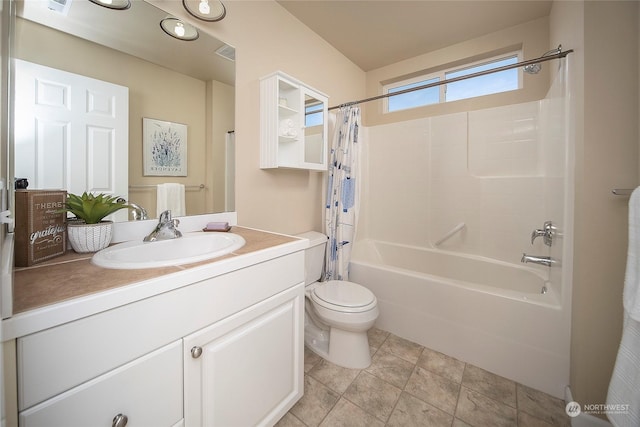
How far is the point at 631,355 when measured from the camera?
82 centimetres

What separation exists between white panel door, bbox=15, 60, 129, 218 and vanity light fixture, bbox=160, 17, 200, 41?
0.41 m

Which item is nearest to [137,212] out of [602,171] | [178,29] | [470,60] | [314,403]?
[178,29]

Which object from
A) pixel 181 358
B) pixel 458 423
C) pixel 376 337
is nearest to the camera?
pixel 181 358

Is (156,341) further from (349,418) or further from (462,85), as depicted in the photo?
(462,85)

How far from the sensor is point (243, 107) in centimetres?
162

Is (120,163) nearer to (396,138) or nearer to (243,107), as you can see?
(243,107)

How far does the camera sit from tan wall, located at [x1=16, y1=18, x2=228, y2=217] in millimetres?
944

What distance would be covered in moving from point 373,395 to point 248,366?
2.69 feet

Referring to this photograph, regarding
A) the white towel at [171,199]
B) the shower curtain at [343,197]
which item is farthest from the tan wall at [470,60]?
the white towel at [171,199]

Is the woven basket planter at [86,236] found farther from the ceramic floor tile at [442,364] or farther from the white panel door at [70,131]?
the ceramic floor tile at [442,364]

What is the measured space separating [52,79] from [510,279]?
2.95 m

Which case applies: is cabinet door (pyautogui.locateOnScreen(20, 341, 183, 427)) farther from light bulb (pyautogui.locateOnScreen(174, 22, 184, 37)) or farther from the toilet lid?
light bulb (pyautogui.locateOnScreen(174, 22, 184, 37))

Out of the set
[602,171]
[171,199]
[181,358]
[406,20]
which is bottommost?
[181,358]

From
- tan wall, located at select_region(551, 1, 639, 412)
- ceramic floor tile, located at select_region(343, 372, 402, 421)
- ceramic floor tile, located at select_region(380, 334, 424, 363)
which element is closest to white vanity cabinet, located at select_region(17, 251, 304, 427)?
ceramic floor tile, located at select_region(343, 372, 402, 421)
